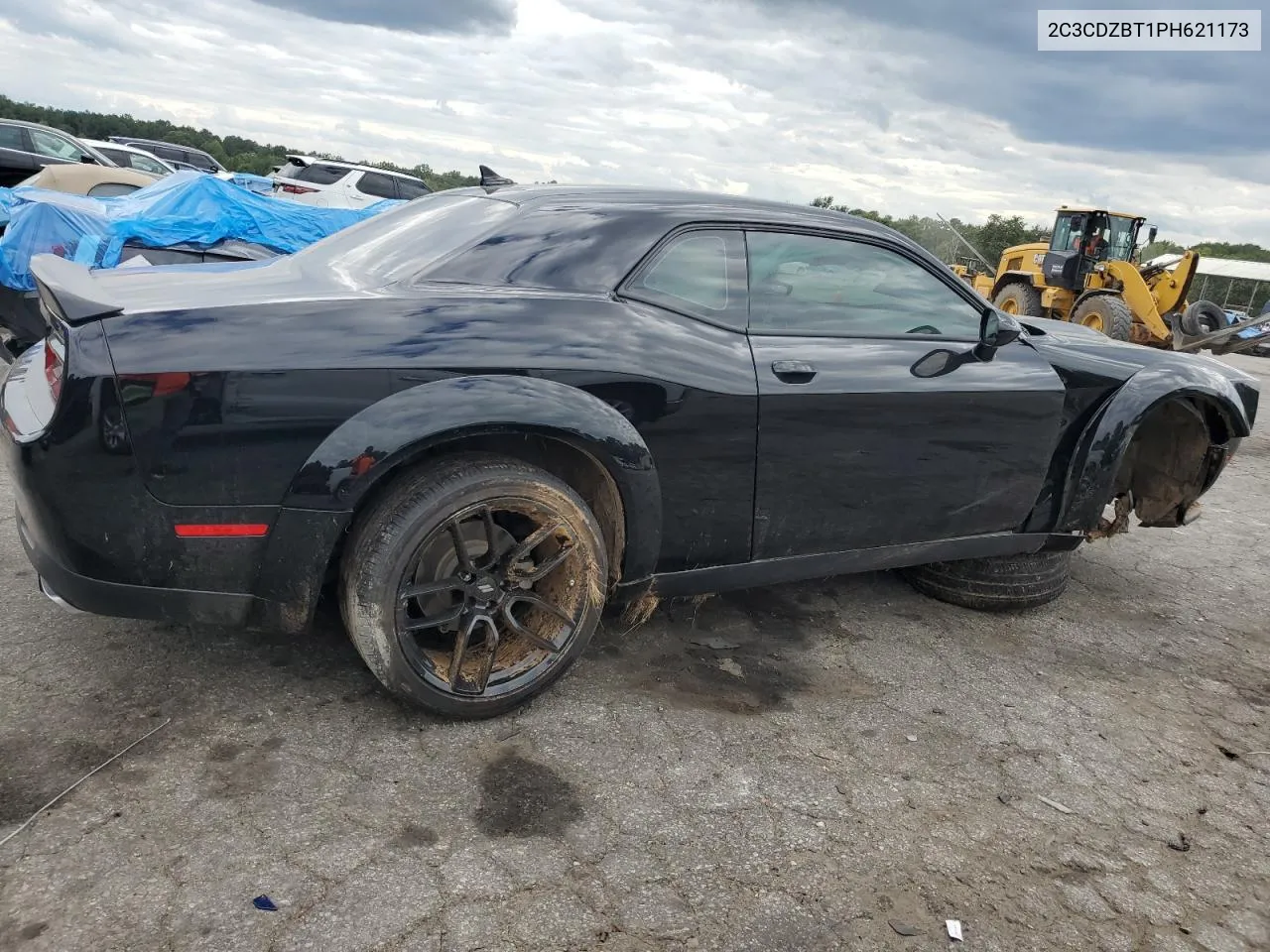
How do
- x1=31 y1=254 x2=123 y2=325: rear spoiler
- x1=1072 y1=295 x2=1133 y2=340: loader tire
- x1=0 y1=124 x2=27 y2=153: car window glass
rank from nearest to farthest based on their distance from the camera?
x1=31 y1=254 x2=123 y2=325: rear spoiler, x1=1072 y1=295 x2=1133 y2=340: loader tire, x1=0 y1=124 x2=27 y2=153: car window glass

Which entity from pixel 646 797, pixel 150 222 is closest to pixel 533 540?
pixel 646 797

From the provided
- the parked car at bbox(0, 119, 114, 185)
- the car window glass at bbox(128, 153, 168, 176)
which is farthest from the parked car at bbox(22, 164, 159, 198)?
the car window glass at bbox(128, 153, 168, 176)

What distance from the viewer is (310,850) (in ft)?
7.04

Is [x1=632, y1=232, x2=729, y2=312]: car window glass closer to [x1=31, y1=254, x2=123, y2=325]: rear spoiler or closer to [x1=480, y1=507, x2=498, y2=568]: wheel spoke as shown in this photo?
[x1=480, y1=507, x2=498, y2=568]: wheel spoke

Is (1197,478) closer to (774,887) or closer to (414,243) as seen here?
(774,887)

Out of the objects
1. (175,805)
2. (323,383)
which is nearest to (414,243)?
(323,383)

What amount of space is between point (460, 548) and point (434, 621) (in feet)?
0.75

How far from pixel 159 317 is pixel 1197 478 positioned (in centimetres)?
431

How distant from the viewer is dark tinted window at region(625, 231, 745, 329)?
2.88m

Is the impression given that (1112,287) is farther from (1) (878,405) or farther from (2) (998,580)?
(1) (878,405)

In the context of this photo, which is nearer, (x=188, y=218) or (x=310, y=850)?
(x=310, y=850)

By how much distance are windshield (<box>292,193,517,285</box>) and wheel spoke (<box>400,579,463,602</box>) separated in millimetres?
929

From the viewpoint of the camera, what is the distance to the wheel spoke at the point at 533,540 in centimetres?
265

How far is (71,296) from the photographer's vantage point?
7.37 feet
